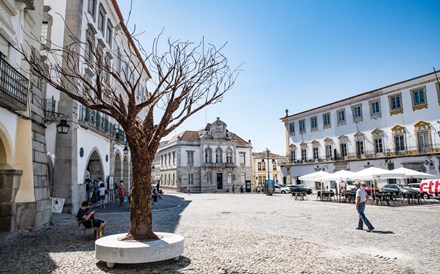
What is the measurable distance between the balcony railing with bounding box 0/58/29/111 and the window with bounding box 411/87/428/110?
32.7 meters

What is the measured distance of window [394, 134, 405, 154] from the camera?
31.4 meters

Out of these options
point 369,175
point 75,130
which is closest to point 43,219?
point 75,130

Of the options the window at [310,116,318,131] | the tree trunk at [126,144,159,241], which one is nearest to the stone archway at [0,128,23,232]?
the tree trunk at [126,144,159,241]

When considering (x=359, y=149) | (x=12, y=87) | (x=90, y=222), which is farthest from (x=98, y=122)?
(x=359, y=149)

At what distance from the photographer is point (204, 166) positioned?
48781 millimetres

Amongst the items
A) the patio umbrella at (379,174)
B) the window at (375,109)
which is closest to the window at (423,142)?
the window at (375,109)

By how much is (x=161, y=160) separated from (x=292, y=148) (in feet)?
83.4

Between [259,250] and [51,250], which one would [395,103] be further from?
[51,250]

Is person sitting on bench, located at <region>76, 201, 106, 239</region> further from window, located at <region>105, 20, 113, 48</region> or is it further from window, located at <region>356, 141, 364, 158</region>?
window, located at <region>356, 141, 364, 158</region>

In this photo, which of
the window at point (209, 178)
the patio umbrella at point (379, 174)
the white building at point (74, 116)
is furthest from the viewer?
the window at point (209, 178)

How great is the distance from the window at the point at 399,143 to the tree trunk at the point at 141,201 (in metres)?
31.8

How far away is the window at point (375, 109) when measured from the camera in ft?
112

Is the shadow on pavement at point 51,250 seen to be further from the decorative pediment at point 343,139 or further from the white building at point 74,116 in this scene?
the decorative pediment at point 343,139

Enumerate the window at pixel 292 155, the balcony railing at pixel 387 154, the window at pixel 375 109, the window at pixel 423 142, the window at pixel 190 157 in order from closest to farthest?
1. the balcony railing at pixel 387 154
2. the window at pixel 423 142
3. the window at pixel 375 109
4. the window at pixel 292 155
5. the window at pixel 190 157
